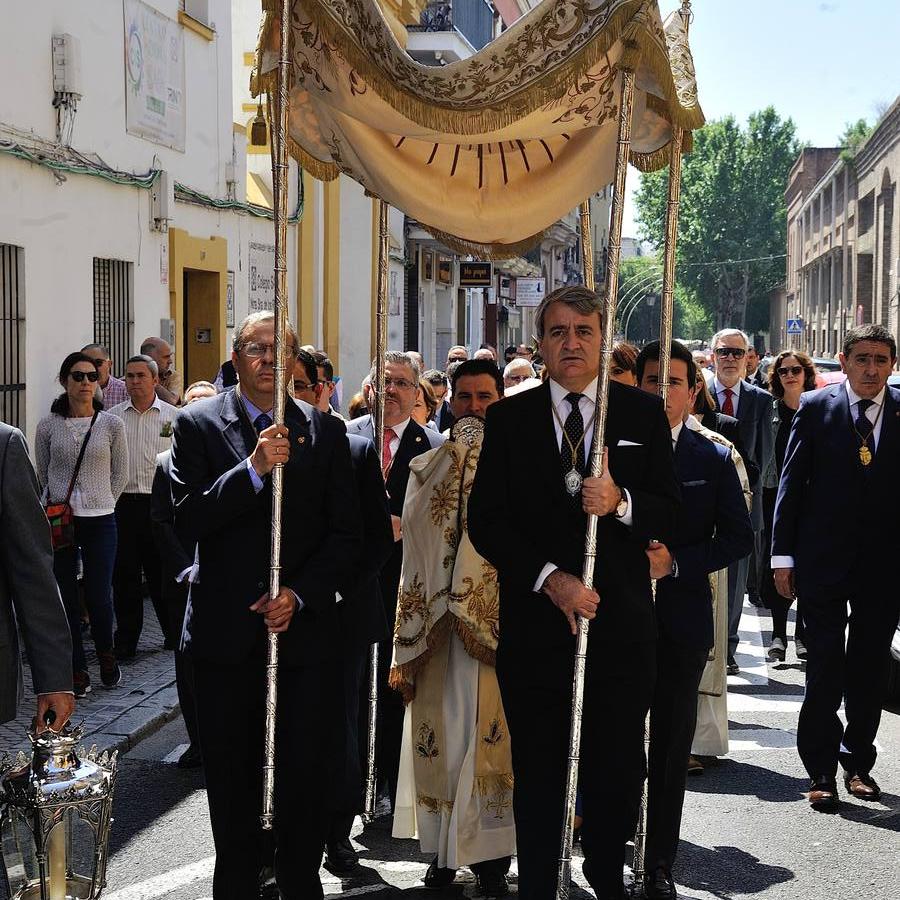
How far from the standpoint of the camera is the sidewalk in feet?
25.7

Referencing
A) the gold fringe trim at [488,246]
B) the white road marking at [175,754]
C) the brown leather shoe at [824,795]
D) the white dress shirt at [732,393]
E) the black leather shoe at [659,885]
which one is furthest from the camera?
the white dress shirt at [732,393]

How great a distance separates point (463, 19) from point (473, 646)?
26809mm

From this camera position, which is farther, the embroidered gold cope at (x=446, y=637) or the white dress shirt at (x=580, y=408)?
the embroidered gold cope at (x=446, y=637)

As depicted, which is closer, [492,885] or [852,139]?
[492,885]

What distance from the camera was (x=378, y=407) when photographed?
675cm

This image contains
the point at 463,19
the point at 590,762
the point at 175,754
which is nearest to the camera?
the point at 590,762

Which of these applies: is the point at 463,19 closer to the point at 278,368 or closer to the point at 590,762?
the point at 278,368

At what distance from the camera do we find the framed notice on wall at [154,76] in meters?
14.5

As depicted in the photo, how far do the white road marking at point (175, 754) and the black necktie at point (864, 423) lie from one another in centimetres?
370

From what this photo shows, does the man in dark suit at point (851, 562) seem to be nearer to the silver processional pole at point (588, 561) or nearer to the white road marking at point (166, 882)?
the silver processional pole at point (588, 561)

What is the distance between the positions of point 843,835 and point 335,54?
3810mm

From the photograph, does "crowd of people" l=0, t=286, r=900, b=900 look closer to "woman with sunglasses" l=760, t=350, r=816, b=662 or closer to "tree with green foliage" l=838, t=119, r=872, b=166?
"woman with sunglasses" l=760, t=350, r=816, b=662

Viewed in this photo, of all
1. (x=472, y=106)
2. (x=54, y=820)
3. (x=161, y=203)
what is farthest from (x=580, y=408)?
(x=161, y=203)

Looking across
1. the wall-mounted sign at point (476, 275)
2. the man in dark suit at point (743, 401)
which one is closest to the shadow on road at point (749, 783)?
the man in dark suit at point (743, 401)
